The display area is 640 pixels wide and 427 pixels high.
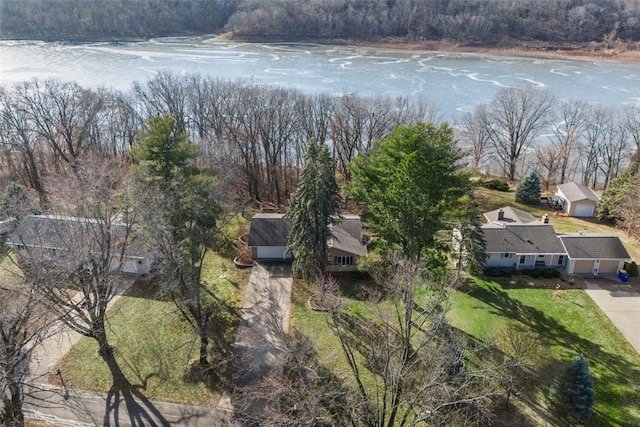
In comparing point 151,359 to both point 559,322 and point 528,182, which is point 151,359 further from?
point 528,182

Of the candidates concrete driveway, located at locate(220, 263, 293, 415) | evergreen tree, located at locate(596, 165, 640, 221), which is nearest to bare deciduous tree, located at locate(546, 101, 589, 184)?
evergreen tree, located at locate(596, 165, 640, 221)

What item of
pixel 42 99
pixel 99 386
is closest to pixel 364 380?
pixel 99 386

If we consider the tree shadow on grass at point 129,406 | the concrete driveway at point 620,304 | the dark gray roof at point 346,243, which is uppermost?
the dark gray roof at point 346,243

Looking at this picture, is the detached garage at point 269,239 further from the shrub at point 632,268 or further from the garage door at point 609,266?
the shrub at point 632,268

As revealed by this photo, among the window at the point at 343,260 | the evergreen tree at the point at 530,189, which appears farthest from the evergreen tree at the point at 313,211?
the evergreen tree at the point at 530,189

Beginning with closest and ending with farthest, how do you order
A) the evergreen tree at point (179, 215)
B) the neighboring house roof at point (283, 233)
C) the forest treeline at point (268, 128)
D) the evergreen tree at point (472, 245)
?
the evergreen tree at point (179, 215) → the evergreen tree at point (472, 245) → the neighboring house roof at point (283, 233) → the forest treeline at point (268, 128)

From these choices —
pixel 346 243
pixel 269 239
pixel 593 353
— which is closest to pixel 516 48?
pixel 346 243

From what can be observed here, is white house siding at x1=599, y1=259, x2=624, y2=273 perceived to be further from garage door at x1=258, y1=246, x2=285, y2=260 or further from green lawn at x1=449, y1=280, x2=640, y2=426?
garage door at x1=258, y1=246, x2=285, y2=260
